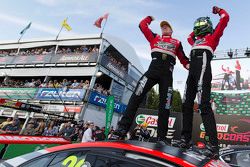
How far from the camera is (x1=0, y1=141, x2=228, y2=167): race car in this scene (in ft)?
7.30

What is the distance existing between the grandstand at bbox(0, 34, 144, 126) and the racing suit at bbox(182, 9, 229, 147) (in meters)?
19.5

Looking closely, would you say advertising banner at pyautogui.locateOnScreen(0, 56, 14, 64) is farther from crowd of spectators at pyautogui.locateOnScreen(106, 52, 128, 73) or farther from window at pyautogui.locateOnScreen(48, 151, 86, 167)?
window at pyautogui.locateOnScreen(48, 151, 86, 167)

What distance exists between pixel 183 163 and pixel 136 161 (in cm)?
35

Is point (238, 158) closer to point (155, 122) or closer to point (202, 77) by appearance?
point (202, 77)

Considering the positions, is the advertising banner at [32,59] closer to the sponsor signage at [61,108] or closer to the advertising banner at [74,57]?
the advertising banner at [74,57]

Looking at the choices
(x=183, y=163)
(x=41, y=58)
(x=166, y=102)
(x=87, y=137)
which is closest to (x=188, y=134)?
(x=166, y=102)

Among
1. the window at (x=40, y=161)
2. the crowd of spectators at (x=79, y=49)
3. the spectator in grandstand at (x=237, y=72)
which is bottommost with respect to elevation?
the window at (x=40, y=161)

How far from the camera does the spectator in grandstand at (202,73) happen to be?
12.2 ft

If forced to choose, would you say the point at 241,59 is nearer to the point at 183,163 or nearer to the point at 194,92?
the point at 194,92

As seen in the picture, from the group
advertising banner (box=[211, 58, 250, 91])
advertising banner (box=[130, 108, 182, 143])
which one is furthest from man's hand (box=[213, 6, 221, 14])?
advertising banner (box=[211, 58, 250, 91])

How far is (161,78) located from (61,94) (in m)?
22.9

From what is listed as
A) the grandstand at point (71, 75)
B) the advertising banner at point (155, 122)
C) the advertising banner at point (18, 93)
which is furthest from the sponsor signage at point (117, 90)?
the advertising banner at point (155, 122)

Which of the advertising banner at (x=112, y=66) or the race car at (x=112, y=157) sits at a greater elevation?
the advertising banner at (x=112, y=66)

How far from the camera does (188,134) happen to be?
3918mm
